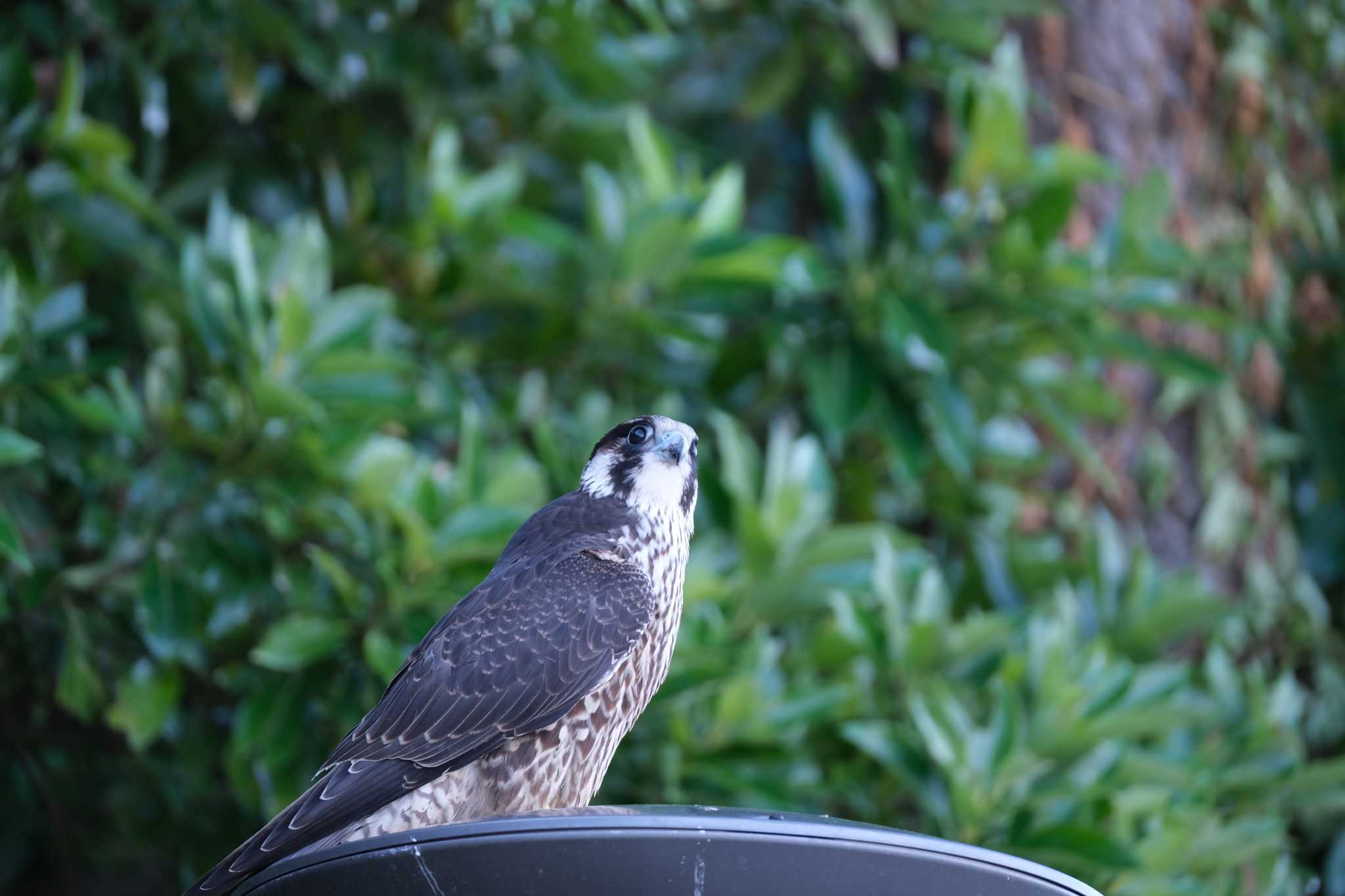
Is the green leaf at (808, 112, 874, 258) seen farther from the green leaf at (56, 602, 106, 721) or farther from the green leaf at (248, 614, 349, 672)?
the green leaf at (56, 602, 106, 721)

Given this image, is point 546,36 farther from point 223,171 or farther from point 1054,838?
point 1054,838

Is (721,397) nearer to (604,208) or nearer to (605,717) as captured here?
(604,208)

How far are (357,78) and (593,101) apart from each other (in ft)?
2.34

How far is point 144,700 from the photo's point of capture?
3.27 m

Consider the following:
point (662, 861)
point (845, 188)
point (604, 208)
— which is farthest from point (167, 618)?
point (845, 188)

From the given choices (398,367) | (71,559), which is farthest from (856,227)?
(71,559)

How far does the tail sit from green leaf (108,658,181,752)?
1209mm

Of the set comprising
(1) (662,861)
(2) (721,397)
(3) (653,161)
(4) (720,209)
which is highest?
(1) (662,861)

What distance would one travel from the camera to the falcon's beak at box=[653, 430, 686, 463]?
2.39 m

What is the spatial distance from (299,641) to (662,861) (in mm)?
1783

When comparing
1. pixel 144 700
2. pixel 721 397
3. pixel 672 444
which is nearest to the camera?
pixel 672 444

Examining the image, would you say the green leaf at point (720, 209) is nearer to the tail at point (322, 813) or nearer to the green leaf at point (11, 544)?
the green leaf at point (11, 544)

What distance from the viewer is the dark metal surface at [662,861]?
1.56 m

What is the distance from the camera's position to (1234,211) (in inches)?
216
